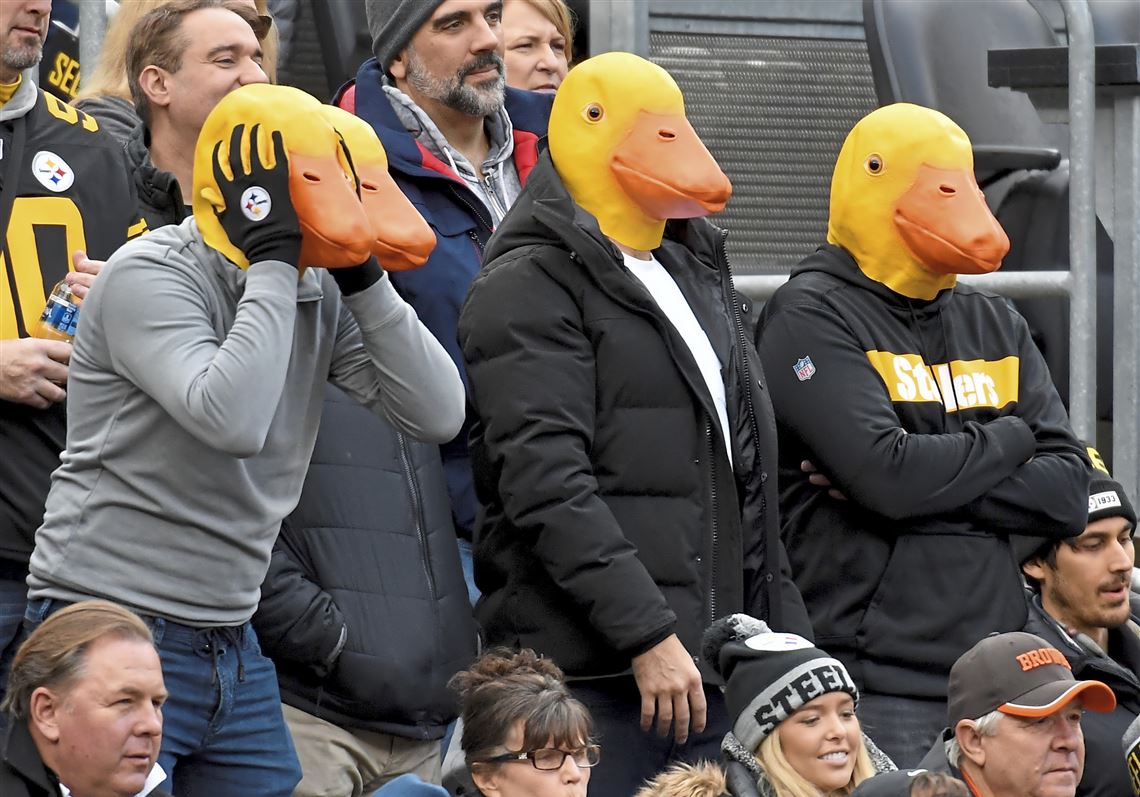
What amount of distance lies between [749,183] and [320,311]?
2789 millimetres

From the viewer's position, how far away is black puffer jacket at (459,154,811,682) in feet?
13.7

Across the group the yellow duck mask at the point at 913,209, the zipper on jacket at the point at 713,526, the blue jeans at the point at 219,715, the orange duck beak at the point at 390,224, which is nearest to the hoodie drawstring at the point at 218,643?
the blue jeans at the point at 219,715

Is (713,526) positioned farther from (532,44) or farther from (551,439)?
(532,44)

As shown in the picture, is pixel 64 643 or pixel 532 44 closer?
pixel 64 643

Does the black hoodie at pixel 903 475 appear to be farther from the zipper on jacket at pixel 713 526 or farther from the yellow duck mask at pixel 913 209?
the zipper on jacket at pixel 713 526

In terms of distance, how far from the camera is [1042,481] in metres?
4.77

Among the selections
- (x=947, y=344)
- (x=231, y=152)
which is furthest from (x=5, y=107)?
(x=947, y=344)

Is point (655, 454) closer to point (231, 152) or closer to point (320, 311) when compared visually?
point (320, 311)

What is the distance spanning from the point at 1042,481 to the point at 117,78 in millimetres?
2176

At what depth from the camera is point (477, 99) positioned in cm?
498

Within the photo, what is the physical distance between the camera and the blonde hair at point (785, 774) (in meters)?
4.18

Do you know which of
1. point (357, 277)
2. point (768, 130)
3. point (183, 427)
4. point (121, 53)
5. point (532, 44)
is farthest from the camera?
point (768, 130)

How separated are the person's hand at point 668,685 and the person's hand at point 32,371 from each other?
3.88 ft

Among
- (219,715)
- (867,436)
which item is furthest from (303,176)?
(867,436)
